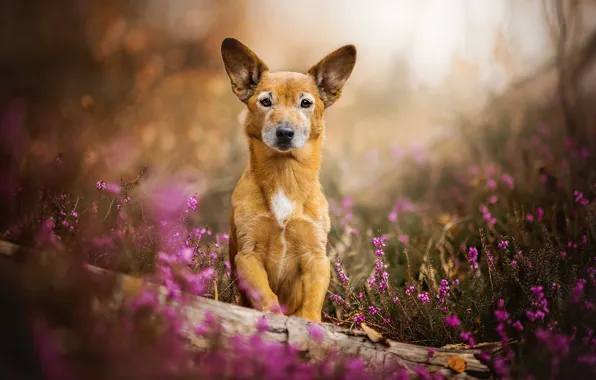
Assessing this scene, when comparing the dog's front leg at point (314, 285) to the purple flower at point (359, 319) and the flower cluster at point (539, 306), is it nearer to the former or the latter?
the purple flower at point (359, 319)

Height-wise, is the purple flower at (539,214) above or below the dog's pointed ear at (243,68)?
below

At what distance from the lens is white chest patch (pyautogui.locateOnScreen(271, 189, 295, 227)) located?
315 centimetres

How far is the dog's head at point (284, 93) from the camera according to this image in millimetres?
3129

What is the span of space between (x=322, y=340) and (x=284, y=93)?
141cm

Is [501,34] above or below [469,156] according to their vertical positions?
above

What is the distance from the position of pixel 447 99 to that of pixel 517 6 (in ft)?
6.11

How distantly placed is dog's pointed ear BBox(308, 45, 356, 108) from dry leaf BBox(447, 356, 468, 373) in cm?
167

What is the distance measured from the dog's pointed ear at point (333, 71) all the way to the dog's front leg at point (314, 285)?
1.01 meters

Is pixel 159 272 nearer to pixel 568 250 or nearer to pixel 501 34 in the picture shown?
pixel 568 250

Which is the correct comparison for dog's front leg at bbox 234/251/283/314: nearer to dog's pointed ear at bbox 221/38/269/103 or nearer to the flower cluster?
dog's pointed ear at bbox 221/38/269/103

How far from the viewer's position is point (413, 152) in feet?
25.4

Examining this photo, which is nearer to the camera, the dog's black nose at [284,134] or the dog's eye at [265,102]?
the dog's black nose at [284,134]

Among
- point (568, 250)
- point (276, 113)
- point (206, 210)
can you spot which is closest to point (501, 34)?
point (568, 250)

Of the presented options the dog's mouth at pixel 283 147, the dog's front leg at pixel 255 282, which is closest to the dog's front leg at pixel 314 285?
the dog's front leg at pixel 255 282
